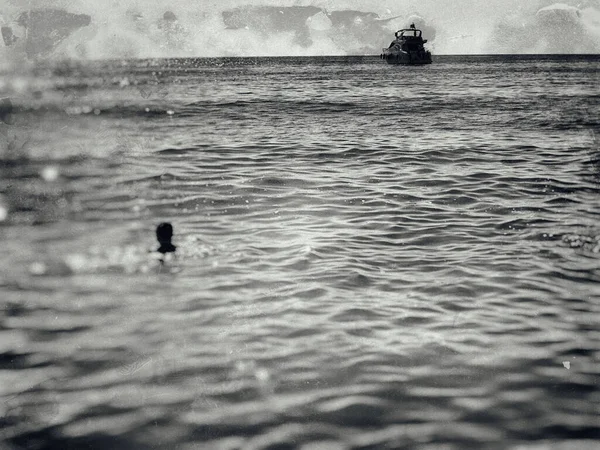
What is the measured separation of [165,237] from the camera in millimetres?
7805

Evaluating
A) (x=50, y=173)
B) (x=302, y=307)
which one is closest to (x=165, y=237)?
(x=302, y=307)

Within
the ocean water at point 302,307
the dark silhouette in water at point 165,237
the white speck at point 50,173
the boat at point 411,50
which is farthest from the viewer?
the boat at point 411,50

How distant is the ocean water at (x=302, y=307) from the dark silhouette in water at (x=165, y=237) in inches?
9.3

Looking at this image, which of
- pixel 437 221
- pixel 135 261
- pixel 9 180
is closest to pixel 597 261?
pixel 437 221

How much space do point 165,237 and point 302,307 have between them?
2.62 metres

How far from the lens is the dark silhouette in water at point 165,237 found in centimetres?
766

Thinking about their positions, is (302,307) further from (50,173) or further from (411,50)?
(411,50)

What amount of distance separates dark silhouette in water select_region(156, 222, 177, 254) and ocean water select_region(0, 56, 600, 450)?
0.24 metres

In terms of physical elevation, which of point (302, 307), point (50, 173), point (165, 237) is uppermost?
point (50, 173)

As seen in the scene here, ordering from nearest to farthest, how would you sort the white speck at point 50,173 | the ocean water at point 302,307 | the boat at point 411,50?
the ocean water at point 302,307 → the white speck at point 50,173 → the boat at point 411,50

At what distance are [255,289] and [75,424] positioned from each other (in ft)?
9.39

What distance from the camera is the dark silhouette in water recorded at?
25.1ft

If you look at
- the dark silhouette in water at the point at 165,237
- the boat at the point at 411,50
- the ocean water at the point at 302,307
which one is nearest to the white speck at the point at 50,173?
the ocean water at the point at 302,307

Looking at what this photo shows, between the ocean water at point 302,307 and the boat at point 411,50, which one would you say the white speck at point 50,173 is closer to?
the ocean water at point 302,307
